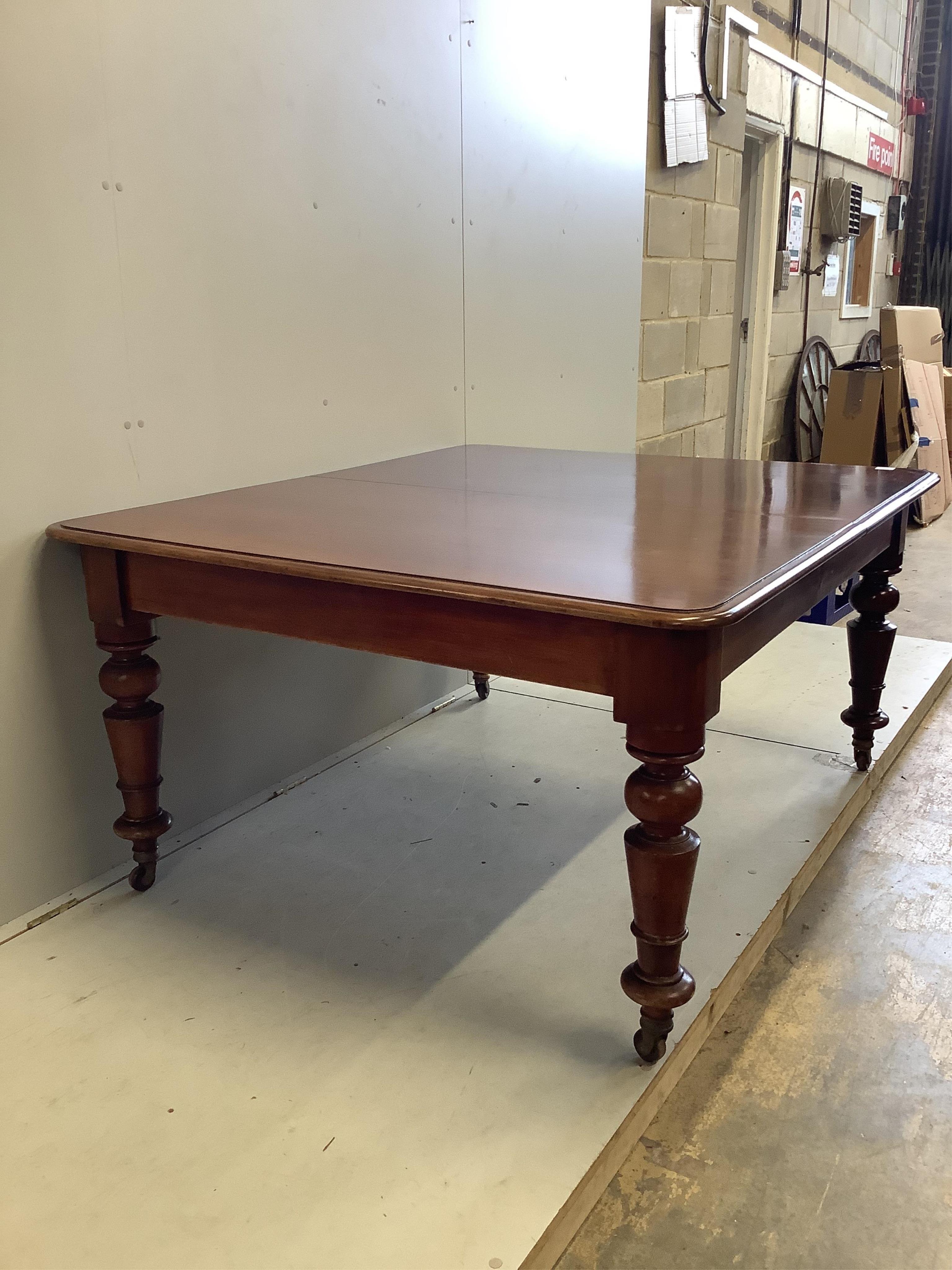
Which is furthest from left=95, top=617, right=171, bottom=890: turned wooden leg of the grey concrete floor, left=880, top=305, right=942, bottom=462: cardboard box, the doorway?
left=880, top=305, right=942, bottom=462: cardboard box

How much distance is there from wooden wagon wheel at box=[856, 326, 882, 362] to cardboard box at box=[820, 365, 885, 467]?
190 cm

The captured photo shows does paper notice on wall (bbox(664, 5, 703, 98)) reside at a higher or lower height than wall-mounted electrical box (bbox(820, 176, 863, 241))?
higher

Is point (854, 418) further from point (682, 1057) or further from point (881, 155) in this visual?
point (682, 1057)

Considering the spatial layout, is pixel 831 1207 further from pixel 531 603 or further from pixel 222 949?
pixel 222 949

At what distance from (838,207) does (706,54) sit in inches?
94.8

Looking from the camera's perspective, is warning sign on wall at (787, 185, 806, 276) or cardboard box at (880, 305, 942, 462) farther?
warning sign on wall at (787, 185, 806, 276)

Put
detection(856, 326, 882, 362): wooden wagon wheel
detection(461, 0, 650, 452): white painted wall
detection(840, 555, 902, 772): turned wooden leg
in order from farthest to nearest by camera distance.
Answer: detection(856, 326, 882, 362): wooden wagon wheel < detection(461, 0, 650, 452): white painted wall < detection(840, 555, 902, 772): turned wooden leg

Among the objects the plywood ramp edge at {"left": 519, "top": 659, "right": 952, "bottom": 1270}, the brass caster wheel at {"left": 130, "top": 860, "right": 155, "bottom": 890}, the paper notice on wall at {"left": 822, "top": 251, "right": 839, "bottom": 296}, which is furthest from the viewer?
the paper notice on wall at {"left": 822, "top": 251, "right": 839, "bottom": 296}

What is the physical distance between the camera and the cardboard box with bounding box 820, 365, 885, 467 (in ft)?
16.3

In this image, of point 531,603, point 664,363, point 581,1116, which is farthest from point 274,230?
point 664,363

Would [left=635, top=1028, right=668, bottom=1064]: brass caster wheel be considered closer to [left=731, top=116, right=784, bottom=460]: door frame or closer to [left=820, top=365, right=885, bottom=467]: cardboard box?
[left=820, top=365, right=885, bottom=467]: cardboard box

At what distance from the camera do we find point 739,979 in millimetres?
1558

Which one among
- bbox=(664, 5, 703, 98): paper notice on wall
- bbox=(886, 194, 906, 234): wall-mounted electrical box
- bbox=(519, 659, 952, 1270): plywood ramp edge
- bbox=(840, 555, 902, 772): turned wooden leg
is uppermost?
bbox=(664, 5, 703, 98): paper notice on wall

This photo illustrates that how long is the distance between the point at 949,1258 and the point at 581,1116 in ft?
1.39
